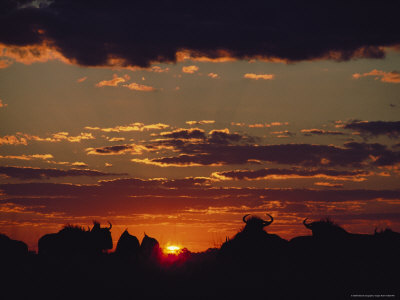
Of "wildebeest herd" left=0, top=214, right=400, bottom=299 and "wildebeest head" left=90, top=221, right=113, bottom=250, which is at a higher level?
"wildebeest head" left=90, top=221, right=113, bottom=250

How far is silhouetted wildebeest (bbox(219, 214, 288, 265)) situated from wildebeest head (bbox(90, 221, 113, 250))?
996 cm

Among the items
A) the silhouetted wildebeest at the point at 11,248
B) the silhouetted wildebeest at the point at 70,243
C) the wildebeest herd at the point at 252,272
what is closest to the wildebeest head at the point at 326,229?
the wildebeest herd at the point at 252,272

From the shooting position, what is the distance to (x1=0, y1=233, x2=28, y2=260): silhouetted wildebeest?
24.0 meters

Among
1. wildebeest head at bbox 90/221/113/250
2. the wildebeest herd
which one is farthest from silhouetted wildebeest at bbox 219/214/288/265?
wildebeest head at bbox 90/221/113/250

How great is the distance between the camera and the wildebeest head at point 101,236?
27148 mm

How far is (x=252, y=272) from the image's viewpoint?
689 inches

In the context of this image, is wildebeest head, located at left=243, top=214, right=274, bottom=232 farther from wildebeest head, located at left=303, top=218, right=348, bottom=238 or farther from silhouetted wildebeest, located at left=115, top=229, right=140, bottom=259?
silhouetted wildebeest, located at left=115, top=229, right=140, bottom=259

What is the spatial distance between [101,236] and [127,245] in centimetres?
193

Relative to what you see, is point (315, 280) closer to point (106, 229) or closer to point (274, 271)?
point (274, 271)

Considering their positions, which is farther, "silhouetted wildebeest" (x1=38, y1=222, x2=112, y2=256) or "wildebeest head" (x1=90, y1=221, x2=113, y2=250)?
"wildebeest head" (x1=90, y1=221, x2=113, y2=250)

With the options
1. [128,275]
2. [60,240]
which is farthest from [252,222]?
[60,240]

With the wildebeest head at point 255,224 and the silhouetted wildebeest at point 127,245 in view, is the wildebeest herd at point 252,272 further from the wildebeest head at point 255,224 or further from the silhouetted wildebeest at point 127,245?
the silhouetted wildebeest at point 127,245

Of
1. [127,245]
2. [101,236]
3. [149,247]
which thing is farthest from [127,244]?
[101,236]

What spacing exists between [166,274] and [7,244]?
12.6 meters
